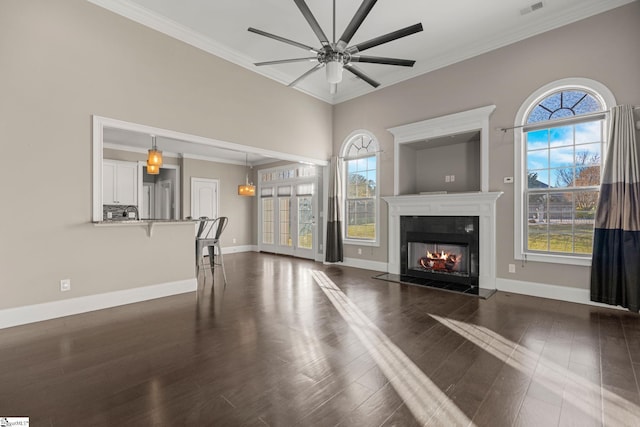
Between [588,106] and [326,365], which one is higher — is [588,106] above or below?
above

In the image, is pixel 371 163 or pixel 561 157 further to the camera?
pixel 371 163

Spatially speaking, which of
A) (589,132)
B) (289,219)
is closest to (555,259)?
(589,132)

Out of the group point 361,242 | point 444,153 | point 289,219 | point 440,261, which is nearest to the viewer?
point 440,261

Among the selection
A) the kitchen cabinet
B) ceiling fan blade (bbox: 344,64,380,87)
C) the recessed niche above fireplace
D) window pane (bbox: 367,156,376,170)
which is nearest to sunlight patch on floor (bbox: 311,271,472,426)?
ceiling fan blade (bbox: 344,64,380,87)

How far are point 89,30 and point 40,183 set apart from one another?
1930 millimetres

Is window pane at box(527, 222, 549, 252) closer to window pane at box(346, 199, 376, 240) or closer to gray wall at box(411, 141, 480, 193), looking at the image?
gray wall at box(411, 141, 480, 193)

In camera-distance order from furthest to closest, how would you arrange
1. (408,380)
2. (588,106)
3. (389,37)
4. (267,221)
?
(267,221) < (588,106) < (389,37) < (408,380)

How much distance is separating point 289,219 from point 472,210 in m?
5.19

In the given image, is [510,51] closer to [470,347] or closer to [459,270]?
[459,270]

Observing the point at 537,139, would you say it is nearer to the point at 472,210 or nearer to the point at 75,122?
the point at 472,210

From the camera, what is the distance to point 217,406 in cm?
182

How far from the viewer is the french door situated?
8.09 meters

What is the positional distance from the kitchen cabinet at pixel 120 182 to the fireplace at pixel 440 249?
682cm

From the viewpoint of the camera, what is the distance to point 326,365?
91.2 inches
